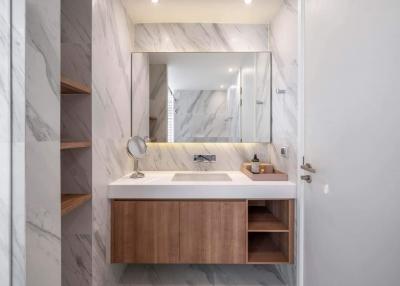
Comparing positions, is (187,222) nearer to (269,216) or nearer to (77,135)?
(269,216)

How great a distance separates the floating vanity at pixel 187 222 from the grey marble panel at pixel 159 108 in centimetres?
73

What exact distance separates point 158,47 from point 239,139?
3.99 ft

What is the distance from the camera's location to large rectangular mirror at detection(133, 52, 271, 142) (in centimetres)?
251

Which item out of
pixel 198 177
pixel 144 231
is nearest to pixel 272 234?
pixel 198 177

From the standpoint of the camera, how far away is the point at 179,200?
1926 millimetres

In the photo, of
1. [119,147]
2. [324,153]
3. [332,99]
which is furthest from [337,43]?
[119,147]

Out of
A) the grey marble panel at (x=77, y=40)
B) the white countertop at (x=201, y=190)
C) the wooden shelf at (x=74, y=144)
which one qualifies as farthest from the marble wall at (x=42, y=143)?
the white countertop at (x=201, y=190)

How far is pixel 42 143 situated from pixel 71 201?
1.72 ft

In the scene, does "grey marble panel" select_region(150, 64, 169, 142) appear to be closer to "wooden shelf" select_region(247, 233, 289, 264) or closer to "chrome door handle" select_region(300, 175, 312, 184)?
"wooden shelf" select_region(247, 233, 289, 264)

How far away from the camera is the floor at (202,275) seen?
2.12 m

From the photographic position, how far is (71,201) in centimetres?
145

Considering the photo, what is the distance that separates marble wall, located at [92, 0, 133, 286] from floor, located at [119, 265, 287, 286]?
0.58 ft

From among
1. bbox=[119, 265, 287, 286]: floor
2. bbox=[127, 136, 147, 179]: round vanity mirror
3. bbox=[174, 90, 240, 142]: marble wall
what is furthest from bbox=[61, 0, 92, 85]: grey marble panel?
bbox=[119, 265, 287, 286]: floor

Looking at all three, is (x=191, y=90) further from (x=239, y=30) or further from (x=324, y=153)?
(x=324, y=153)
